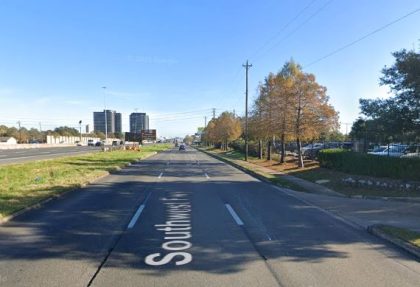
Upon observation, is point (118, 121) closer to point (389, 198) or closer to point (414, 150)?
point (414, 150)

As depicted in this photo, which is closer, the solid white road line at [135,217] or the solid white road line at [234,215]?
the solid white road line at [135,217]

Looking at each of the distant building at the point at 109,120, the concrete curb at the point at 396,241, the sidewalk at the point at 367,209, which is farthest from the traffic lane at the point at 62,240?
the distant building at the point at 109,120

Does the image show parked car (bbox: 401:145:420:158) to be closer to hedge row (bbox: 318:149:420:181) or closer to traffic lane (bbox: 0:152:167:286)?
hedge row (bbox: 318:149:420:181)

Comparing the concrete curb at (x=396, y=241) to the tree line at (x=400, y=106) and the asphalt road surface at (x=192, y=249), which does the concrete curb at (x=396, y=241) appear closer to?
the asphalt road surface at (x=192, y=249)

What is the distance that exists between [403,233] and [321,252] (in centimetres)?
243

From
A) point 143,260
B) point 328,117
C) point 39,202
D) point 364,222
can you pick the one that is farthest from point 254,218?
point 328,117

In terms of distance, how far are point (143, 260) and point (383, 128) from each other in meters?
15.3

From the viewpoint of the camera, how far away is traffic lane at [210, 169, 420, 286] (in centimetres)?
682

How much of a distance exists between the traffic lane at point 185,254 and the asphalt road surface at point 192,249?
0.05ft

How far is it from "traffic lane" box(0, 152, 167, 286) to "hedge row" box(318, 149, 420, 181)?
1177 centimetres

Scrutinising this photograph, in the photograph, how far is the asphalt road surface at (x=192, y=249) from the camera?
22.2 feet

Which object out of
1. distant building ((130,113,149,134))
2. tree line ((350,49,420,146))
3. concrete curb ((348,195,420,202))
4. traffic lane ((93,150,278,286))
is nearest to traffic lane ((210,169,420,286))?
traffic lane ((93,150,278,286))

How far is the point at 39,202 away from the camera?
1480cm

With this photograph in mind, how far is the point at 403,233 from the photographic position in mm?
9914
